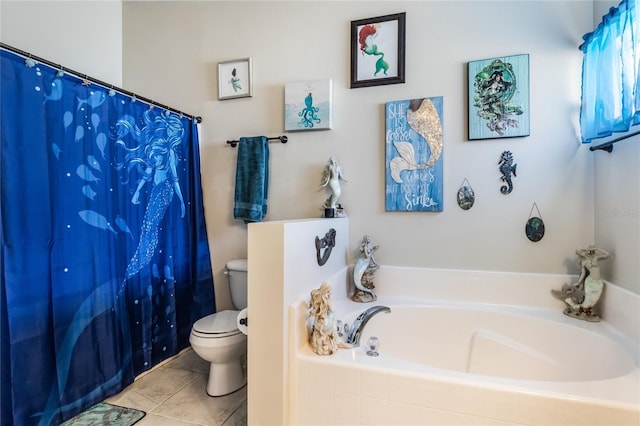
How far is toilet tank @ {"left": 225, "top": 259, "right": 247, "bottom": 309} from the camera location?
2.23 m

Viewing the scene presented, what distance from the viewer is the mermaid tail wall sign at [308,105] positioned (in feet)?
7.17

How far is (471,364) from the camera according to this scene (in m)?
1.73

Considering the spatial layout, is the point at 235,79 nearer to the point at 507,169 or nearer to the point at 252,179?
the point at 252,179

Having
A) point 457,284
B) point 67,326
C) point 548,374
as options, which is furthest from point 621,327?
point 67,326

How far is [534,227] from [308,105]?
1.64 metres

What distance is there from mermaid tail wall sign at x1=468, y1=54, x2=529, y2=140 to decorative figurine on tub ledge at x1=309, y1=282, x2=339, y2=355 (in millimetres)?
1380

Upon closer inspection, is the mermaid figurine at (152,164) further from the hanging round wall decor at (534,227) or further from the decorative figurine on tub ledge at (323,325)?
the hanging round wall decor at (534,227)

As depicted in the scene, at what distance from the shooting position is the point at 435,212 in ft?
6.66

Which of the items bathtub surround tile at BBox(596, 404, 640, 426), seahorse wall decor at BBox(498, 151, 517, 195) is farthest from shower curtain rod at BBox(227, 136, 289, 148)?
bathtub surround tile at BBox(596, 404, 640, 426)

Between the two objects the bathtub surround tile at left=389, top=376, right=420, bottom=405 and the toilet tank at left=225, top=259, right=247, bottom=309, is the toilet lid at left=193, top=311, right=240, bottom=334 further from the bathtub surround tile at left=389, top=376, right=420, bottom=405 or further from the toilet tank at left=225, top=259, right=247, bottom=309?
the bathtub surround tile at left=389, top=376, right=420, bottom=405

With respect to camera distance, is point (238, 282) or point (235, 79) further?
point (235, 79)

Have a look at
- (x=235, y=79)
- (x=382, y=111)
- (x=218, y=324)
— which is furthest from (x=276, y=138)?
(x=218, y=324)

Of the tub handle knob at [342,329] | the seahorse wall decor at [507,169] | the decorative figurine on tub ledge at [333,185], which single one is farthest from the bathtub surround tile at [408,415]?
the seahorse wall decor at [507,169]

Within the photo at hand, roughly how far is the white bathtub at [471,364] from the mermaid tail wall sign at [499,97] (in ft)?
2.92
